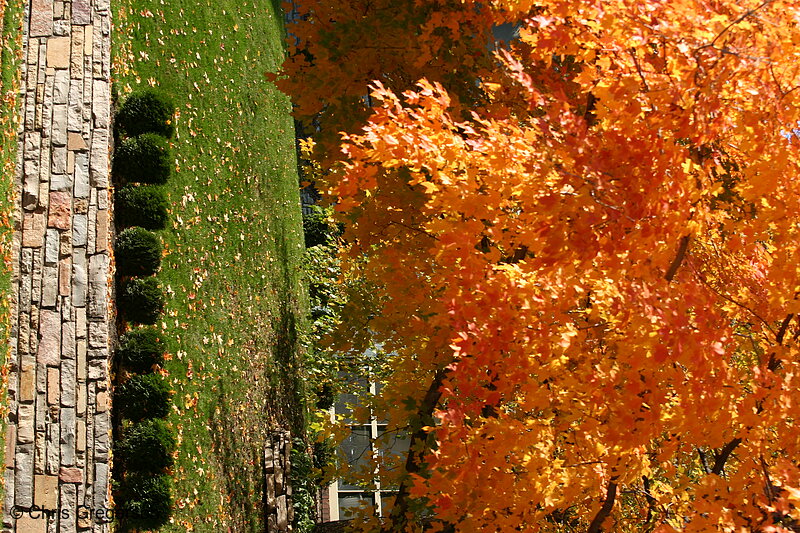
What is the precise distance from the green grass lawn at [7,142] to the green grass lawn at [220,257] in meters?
1.09

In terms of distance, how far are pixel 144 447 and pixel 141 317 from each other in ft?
3.16

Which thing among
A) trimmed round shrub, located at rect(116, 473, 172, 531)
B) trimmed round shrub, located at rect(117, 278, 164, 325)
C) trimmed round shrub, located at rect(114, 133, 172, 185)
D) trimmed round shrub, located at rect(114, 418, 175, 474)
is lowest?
trimmed round shrub, located at rect(116, 473, 172, 531)

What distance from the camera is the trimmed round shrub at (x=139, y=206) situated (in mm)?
5766

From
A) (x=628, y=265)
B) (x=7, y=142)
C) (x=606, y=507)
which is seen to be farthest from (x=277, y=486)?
(x=628, y=265)

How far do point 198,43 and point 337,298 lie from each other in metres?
6.16

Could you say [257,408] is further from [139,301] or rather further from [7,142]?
[7,142]

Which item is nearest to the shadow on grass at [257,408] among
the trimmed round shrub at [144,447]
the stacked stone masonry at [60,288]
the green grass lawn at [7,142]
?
the trimmed round shrub at [144,447]

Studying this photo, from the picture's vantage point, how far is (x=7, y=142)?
4652mm

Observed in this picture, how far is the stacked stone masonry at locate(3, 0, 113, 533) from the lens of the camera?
4.57 m

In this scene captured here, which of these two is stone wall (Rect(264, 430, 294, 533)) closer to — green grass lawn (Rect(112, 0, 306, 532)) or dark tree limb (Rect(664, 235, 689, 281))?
green grass lawn (Rect(112, 0, 306, 532))

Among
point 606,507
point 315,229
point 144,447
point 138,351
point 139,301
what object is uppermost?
point 315,229

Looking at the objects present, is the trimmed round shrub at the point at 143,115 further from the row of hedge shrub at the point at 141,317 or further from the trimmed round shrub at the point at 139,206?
the trimmed round shrub at the point at 139,206

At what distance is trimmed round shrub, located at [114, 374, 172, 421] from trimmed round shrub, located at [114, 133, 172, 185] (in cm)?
154

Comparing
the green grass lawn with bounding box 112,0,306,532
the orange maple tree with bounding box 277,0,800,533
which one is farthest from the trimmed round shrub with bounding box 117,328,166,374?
the orange maple tree with bounding box 277,0,800,533
